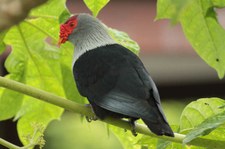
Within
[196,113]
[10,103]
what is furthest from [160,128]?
[10,103]

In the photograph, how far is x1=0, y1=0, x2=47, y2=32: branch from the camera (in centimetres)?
73

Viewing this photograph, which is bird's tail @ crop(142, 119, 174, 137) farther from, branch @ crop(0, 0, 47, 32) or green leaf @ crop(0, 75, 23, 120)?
branch @ crop(0, 0, 47, 32)

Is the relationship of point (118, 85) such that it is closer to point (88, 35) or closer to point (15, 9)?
point (88, 35)

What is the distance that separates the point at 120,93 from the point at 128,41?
16 centimetres

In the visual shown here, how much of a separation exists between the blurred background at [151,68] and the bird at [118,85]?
119 inches

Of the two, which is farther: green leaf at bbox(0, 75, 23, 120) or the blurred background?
the blurred background

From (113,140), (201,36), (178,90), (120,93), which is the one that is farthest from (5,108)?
(178,90)

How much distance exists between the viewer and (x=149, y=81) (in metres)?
1.84

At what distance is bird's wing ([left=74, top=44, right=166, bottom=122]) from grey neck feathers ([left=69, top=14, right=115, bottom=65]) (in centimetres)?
24

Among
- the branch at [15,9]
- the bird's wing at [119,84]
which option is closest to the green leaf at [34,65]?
the bird's wing at [119,84]

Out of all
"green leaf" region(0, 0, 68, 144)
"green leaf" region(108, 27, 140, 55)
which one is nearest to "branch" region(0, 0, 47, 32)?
"green leaf" region(108, 27, 140, 55)

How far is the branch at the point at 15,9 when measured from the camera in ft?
2.41

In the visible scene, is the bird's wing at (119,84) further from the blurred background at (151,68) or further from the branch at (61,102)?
the blurred background at (151,68)

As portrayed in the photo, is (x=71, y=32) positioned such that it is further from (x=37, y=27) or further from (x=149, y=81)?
(x=149, y=81)
